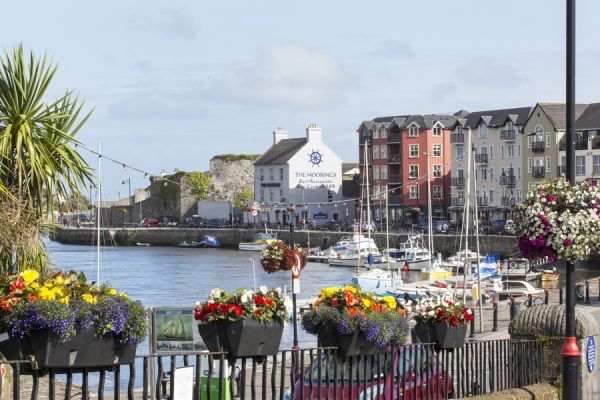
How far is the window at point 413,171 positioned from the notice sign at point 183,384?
12258 centimetres

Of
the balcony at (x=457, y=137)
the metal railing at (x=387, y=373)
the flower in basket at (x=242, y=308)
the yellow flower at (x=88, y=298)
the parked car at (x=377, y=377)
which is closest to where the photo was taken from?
the yellow flower at (x=88, y=298)

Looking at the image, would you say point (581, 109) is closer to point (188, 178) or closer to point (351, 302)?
point (188, 178)

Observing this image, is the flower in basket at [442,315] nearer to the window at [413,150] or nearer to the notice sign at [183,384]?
the notice sign at [183,384]

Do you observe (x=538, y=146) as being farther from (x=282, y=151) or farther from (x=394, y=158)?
(x=282, y=151)

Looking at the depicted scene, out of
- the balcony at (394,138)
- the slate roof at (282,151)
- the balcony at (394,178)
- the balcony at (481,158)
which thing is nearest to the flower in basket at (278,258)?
→ the balcony at (481,158)

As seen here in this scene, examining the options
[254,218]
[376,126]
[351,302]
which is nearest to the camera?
[351,302]

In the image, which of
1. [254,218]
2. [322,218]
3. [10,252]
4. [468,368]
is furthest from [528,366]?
[254,218]

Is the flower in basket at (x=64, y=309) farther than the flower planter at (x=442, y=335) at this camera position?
No

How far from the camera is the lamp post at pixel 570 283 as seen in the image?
43.8ft

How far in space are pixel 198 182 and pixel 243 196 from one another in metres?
8.33

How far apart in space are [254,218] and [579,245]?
14111 centimetres

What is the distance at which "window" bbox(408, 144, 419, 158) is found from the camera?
432 ft

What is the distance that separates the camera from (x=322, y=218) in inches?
5719

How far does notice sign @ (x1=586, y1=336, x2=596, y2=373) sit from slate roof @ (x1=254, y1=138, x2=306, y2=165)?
429 feet
